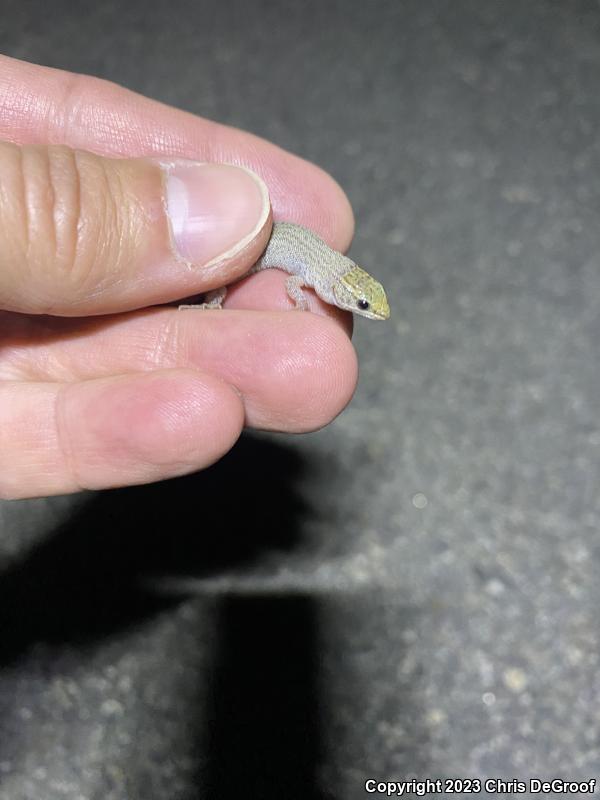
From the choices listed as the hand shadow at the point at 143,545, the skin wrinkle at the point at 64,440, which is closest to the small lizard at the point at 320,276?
the skin wrinkle at the point at 64,440

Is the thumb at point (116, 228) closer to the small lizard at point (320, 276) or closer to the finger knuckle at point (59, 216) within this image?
the finger knuckle at point (59, 216)

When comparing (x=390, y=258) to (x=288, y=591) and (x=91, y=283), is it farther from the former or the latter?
(x=91, y=283)

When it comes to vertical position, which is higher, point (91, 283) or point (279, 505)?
point (91, 283)

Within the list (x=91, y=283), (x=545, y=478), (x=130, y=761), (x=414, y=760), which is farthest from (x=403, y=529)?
(x=91, y=283)

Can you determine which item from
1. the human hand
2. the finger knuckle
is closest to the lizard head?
the human hand

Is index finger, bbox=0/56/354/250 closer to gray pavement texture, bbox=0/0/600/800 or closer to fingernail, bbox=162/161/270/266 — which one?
fingernail, bbox=162/161/270/266

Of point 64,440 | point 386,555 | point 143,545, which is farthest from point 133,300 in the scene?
point 386,555

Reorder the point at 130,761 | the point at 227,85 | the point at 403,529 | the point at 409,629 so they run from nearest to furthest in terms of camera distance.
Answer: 1. the point at 130,761
2. the point at 409,629
3. the point at 403,529
4. the point at 227,85
